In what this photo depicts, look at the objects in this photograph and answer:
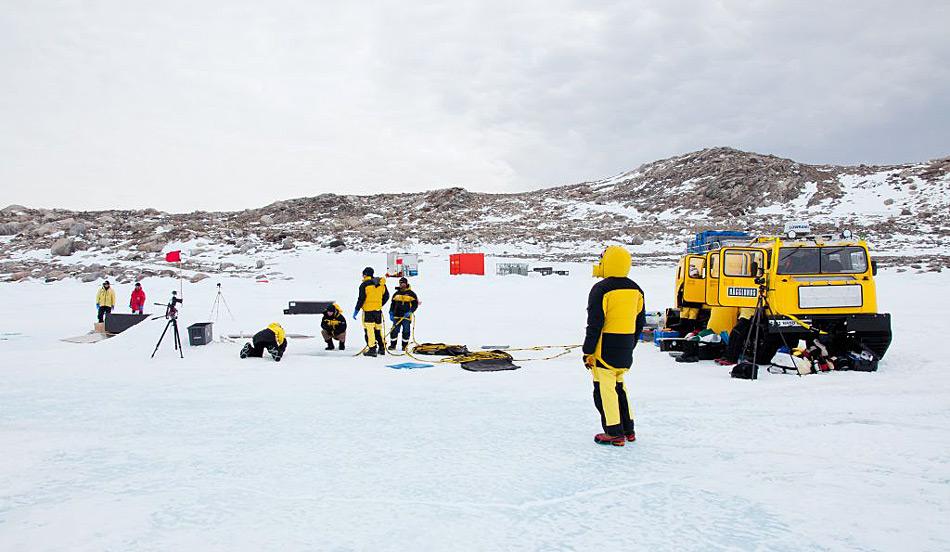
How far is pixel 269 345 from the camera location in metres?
10.8

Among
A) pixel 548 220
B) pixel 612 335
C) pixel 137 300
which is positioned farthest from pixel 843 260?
pixel 548 220

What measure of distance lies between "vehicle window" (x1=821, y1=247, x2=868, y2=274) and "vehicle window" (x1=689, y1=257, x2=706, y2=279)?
2.59 meters

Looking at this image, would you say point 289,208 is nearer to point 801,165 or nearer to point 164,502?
point 801,165

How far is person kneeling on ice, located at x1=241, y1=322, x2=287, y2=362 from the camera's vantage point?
10.7 meters

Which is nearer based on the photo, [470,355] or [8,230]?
[470,355]

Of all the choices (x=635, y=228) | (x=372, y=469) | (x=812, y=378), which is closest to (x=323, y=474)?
(x=372, y=469)

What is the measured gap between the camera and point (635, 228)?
6375 centimetres

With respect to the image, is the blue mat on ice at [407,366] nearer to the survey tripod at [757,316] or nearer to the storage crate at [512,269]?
the survey tripod at [757,316]

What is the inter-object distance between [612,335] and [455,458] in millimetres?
1789

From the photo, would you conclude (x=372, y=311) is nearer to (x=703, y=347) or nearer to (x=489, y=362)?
(x=489, y=362)

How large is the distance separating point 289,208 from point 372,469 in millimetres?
96843

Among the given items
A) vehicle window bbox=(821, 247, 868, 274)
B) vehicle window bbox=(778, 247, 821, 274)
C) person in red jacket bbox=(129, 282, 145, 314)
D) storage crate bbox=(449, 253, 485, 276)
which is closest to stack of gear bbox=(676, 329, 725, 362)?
vehicle window bbox=(778, 247, 821, 274)

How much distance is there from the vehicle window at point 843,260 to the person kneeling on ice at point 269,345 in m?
9.33

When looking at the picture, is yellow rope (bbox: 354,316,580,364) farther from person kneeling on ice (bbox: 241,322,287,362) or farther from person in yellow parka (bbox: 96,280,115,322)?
person in yellow parka (bbox: 96,280,115,322)
